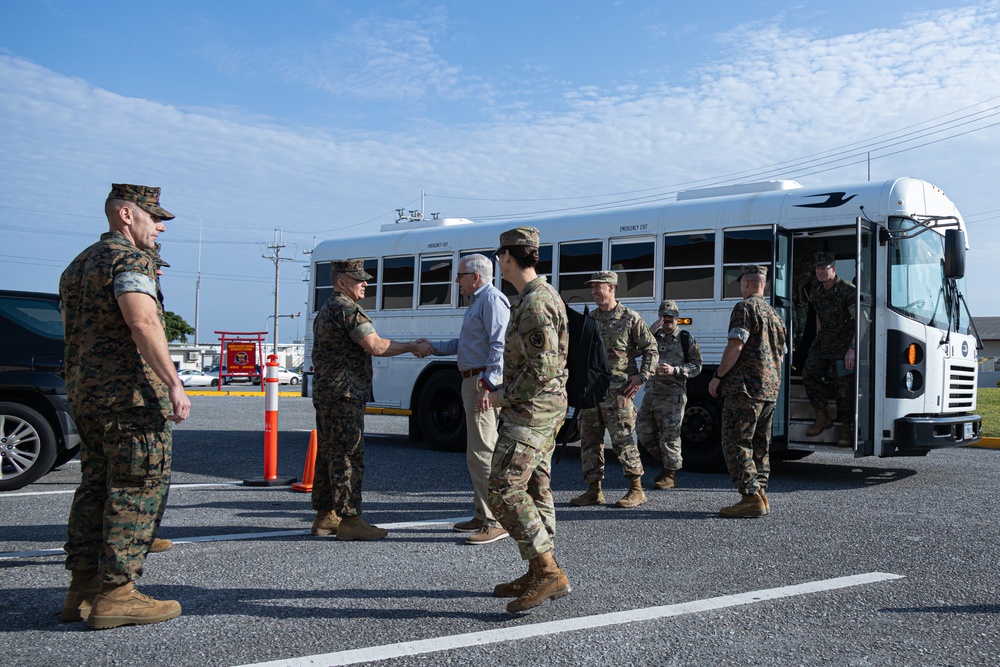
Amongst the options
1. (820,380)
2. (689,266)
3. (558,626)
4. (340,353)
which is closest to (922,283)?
(820,380)

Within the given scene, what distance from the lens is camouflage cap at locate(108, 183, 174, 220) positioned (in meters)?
4.30

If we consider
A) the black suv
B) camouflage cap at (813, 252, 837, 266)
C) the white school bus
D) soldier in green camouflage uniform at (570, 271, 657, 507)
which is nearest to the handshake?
soldier in green camouflage uniform at (570, 271, 657, 507)

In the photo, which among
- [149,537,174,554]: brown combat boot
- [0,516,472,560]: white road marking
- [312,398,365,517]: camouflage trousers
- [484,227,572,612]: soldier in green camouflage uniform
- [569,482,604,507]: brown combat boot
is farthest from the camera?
[569,482,604,507]: brown combat boot

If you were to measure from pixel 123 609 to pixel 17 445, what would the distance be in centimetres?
470

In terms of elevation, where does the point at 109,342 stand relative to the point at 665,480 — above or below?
above

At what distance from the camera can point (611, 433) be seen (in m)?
7.50

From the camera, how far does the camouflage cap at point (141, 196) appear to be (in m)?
4.30

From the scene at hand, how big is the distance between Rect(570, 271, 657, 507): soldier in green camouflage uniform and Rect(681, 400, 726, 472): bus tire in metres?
2.20

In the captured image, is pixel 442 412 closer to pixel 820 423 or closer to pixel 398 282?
pixel 398 282

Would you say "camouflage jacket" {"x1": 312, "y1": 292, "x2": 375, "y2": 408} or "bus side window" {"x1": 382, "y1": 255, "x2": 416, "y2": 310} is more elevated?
"bus side window" {"x1": 382, "y1": 255, "x2": 416, "y2": 310}

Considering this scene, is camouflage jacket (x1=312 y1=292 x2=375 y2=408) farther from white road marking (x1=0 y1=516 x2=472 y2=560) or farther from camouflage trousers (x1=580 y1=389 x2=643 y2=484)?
camouflage trousers (x1=580 y1=389 x2=643 y2=484)

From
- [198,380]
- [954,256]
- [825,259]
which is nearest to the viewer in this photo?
[954,256]

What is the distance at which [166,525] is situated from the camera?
646cm

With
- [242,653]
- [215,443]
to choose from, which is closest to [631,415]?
[242,653]
